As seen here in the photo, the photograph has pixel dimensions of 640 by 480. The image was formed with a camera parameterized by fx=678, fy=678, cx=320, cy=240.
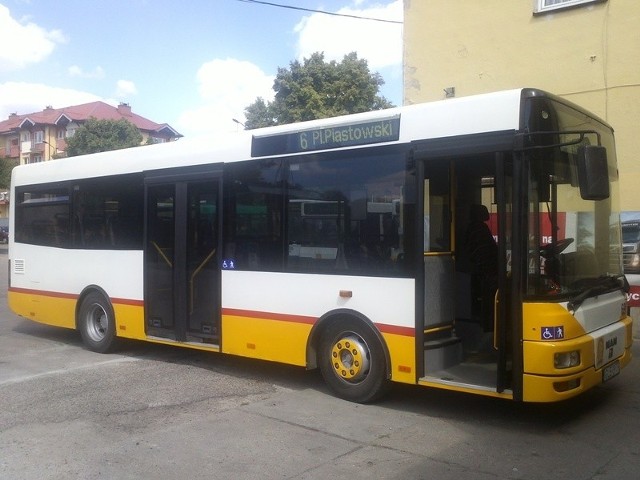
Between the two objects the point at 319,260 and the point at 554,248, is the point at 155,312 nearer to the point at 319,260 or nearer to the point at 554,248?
the point at 319,260

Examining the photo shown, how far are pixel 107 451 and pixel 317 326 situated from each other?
2510 millimetres

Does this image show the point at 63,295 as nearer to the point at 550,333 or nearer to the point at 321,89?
the point at 550,333

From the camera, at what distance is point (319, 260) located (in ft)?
23.8

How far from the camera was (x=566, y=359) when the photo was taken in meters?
5.69

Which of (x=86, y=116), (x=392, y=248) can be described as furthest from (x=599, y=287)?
(x=86, y=116)

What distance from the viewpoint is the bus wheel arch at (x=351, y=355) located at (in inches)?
265

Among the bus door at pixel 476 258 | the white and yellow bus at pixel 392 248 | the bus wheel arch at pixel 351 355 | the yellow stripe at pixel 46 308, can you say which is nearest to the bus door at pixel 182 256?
the white and yellow bus at pixel 392 248

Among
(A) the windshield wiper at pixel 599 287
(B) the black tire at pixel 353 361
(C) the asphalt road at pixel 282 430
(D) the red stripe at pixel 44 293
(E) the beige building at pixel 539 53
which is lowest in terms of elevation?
(C) the asphalt road at pixel 282 430

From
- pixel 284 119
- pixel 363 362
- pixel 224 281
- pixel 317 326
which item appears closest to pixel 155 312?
pixel 224 281

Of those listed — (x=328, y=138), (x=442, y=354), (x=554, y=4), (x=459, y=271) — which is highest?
(x=554, y=4)

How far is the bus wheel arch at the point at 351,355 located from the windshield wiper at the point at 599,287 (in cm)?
181

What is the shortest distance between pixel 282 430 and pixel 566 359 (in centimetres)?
255

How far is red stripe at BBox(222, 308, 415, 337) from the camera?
6496 millimetres

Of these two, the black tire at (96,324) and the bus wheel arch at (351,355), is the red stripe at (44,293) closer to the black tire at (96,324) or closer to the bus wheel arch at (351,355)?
the black tire at (96,324)
